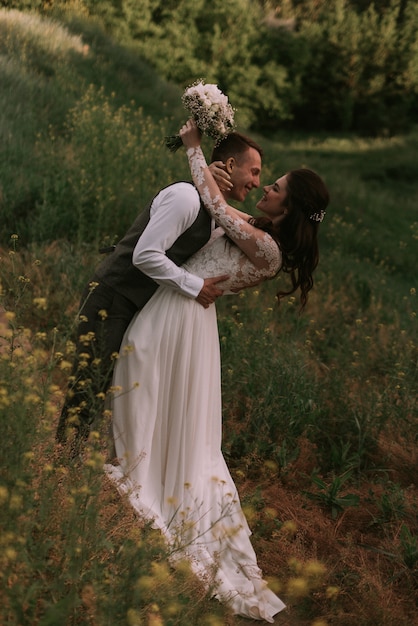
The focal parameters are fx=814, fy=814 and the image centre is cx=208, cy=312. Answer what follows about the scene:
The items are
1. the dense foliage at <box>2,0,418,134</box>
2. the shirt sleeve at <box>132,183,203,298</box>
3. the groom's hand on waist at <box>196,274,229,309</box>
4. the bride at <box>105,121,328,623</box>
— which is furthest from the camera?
the dense foliage at <box>2,0,418,134</box>

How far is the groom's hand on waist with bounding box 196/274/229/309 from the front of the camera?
4066 mm

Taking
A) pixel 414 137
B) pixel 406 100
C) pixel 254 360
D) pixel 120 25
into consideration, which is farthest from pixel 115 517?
pixel 406 100

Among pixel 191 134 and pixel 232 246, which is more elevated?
pixel 191 134

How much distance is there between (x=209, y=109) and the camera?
3.93 m

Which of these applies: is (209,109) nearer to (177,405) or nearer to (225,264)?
(225,264)

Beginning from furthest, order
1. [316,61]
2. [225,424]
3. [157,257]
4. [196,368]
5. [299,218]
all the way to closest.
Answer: [316,61]
[225,424]
[196,368]
[299,218]
[157,257]

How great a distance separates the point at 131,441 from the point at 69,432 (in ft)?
2.90

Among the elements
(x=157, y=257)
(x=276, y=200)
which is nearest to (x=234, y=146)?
(x=276, y=200)

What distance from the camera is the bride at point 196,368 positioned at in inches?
156

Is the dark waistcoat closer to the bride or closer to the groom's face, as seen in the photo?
the bride

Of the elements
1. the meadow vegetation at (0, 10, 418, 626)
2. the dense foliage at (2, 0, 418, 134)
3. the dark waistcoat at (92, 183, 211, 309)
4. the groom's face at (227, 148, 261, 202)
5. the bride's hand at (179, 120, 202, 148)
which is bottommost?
the dense foliage at (2, 0, 418, 134)

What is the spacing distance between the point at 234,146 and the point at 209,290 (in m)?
0.73

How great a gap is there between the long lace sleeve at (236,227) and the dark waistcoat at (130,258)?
9 centimetres

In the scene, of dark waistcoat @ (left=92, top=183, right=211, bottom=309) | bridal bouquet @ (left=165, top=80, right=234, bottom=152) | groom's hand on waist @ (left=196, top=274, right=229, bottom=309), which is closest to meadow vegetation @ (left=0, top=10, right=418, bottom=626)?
dark waistcoat @ (left=92, top=183, right=211, bottom=309)
